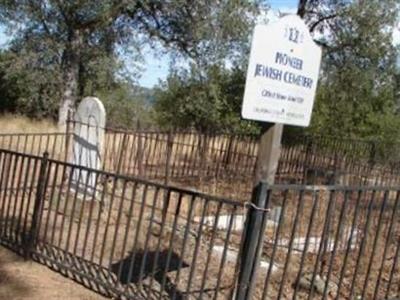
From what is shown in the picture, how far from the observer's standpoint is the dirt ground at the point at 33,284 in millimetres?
5324

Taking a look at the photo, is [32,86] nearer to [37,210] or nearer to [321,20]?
[321,20]

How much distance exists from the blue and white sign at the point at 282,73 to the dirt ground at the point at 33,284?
2.33 meters

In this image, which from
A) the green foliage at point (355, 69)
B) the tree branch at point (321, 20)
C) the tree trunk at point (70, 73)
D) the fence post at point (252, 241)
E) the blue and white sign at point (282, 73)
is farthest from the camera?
the tree branch at point (321, 20)

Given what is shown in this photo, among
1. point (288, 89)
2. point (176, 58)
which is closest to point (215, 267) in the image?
point (288, 89)

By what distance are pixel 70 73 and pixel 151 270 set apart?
17.2 metres

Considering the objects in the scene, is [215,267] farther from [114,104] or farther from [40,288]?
[114,104]

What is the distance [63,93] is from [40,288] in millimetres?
17741

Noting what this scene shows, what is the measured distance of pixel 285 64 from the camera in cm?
413

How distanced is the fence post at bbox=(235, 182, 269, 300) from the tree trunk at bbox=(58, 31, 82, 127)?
1831 centimetres

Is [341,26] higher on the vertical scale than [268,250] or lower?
higher

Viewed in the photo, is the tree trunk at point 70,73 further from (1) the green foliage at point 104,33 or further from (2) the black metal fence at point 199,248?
(2) the black metal fence at point 199,248

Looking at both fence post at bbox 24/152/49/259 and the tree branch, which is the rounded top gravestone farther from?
the tree branch

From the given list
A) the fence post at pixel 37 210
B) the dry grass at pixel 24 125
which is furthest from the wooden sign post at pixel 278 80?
the dry grass at pixel 24 125

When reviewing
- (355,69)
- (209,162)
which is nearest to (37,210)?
(209,162)
